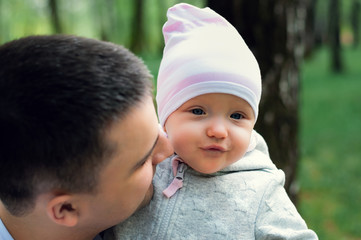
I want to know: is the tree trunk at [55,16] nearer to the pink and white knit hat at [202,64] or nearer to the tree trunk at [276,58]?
the tree trunk at [276,58]

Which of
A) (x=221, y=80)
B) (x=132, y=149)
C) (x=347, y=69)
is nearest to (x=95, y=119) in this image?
(x=132, y=149)

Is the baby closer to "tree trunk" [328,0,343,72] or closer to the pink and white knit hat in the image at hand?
the pink and white knit hat

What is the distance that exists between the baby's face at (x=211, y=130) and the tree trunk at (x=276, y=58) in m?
1.87

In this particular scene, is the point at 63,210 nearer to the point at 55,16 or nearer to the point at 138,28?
the point at 55,16

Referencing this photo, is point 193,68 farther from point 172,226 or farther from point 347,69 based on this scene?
point 347,69

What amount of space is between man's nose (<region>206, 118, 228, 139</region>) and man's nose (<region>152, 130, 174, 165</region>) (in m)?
0.16

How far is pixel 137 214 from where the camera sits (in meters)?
1.89

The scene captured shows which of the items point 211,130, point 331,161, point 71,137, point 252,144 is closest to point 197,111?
point 211,130

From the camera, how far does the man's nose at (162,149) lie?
1774 mm

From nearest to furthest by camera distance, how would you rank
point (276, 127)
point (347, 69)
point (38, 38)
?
point (38, 38) → point (276, 127) → point (347, 69)

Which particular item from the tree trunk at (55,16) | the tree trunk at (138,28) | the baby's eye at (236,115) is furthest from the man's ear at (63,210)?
the tree trunk at (138,28)

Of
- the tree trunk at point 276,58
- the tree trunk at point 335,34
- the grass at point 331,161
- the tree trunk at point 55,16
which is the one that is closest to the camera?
the tree trunk at point 276,58

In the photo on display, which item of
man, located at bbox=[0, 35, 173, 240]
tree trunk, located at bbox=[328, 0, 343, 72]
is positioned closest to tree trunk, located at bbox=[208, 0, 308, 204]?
man, located at bbox=[0, 35, 173, 240]

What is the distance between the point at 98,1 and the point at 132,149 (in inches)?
1059
